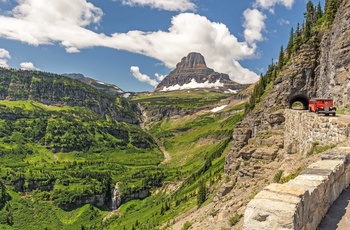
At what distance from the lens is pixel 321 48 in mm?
79875

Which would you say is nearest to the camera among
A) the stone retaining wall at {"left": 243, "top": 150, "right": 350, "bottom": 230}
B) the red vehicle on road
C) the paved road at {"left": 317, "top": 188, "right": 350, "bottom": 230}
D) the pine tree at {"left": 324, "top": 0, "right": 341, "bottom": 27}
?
the stone retaining wall at {"left": 243, "top": 150, "right": 350, "bottom": 230}

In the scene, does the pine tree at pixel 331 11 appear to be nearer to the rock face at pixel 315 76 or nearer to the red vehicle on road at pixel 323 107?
the rock face at pixel 315 76

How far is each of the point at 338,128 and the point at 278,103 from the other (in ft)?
175

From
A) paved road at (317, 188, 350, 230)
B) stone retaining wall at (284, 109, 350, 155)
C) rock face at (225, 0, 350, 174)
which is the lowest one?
paved road at (317, 188, 350, 230)

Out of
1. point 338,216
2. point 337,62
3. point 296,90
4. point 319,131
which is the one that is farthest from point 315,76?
point 338,216

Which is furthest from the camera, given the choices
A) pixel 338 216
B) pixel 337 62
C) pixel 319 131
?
pixel 337 62

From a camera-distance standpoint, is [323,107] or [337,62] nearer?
[323,107]

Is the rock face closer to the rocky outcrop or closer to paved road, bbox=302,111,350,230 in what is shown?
the rocky outcrop

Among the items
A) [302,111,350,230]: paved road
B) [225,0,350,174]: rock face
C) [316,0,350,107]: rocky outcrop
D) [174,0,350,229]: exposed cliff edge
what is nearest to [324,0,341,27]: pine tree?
[174,0,350,229]: exposed cliff edge

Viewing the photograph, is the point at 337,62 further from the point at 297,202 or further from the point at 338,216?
the point at 297,202

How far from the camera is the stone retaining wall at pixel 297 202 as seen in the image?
9.30 m

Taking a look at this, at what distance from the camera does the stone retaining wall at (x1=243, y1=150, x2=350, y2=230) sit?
9.30m

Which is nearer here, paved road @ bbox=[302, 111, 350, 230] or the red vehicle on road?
paved road @ bbox=[302, 111, 350, 230]

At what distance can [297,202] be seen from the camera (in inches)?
382
